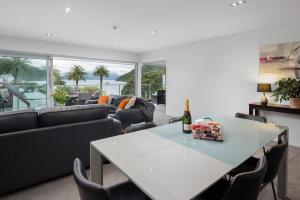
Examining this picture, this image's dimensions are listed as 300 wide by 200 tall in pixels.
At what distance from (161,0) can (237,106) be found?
309 centimetres

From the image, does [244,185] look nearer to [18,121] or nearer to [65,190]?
[65,190]

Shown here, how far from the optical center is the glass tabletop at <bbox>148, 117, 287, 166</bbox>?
46.4 inches

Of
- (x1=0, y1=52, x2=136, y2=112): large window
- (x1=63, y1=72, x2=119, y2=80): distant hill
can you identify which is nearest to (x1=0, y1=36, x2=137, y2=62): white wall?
(x1=0, y1=52, x2=136, y2=112): large window

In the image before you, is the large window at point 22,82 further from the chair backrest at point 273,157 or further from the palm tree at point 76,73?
the chair backrest at point 273,157

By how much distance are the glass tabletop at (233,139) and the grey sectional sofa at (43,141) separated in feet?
3.74

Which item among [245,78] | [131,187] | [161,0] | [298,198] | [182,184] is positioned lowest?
[298,198]

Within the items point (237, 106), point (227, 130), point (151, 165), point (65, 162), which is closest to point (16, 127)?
point (65, 162)

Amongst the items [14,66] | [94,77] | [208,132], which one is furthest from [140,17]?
[94,77]

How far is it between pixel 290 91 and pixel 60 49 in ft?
20.1

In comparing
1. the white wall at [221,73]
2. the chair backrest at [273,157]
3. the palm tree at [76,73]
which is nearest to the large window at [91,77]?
the palm tree at [76,73]

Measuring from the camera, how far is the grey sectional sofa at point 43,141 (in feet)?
6.31

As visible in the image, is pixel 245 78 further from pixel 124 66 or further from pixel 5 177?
pixel 124 66

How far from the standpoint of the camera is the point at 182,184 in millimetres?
841

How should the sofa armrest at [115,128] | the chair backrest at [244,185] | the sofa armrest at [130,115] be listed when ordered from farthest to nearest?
the sofa armrest at [130,115]
the sofa armrest at [115,128]
the chair backrest at [244,185]
